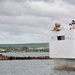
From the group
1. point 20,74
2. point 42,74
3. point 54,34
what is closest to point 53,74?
point 42,74

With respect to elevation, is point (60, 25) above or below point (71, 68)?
above

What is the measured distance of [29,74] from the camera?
2304 inches

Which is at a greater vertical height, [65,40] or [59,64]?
[65,40]

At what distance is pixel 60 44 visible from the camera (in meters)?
62.2

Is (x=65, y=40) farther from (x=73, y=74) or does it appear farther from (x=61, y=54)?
(x=73, y=74)

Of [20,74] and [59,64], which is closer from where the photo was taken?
[20,74]

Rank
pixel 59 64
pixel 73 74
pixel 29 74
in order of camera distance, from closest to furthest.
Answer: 1. pixel 73 74
2. pixel 29 74
3. pixel 59 64

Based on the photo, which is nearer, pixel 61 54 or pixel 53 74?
pixel 53 74

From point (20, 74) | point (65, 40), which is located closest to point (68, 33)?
point (65, 40)

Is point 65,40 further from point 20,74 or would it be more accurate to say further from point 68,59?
point 20,74

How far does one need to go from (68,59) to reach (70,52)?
5.50ft

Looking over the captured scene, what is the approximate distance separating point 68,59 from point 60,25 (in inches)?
284

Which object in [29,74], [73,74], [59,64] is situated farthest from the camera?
[59,64]

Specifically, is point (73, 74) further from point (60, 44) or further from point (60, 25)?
point (60, 25)
